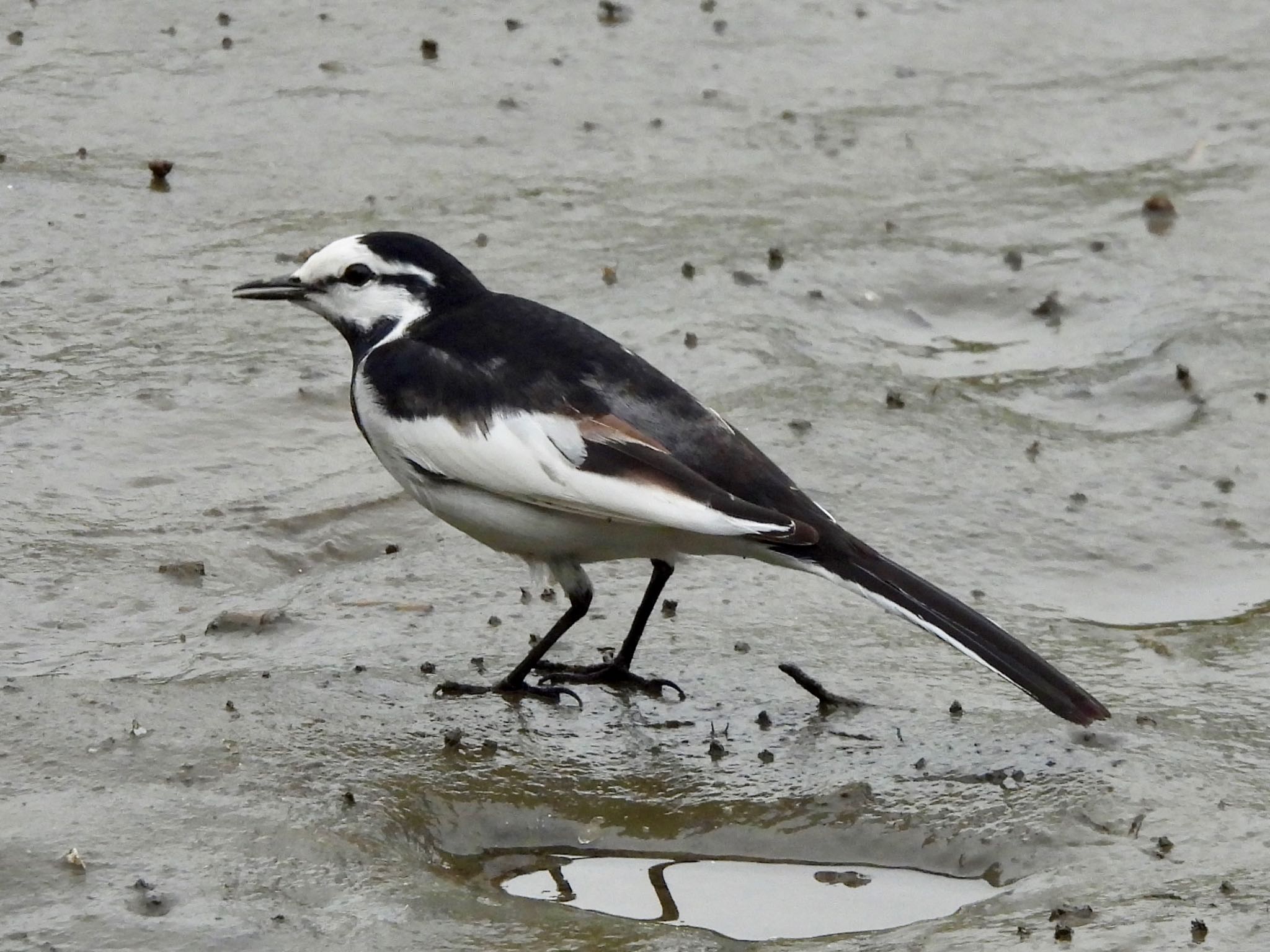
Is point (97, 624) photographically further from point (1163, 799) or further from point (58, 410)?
point (1163, 799)

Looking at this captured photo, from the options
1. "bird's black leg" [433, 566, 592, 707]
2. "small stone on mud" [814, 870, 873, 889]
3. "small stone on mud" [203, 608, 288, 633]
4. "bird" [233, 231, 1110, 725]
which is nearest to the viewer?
"small stone on mud" [814, 870, 873, 889]

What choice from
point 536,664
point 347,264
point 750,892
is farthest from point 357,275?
point 750,892

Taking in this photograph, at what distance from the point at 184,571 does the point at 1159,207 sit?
497 centimetres

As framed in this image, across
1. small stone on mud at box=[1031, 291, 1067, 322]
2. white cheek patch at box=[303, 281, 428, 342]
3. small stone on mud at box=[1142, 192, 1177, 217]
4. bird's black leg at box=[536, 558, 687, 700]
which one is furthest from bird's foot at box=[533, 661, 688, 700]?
small stone on mud at box=[1142, 192, 1177, 217]

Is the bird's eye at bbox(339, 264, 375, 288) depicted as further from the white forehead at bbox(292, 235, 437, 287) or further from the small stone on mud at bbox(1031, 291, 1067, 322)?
the small stone on mud at bbox(1031, 291, 1067, 322)

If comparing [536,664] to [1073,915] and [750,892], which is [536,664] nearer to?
[750,892]

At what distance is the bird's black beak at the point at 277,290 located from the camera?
5914mm

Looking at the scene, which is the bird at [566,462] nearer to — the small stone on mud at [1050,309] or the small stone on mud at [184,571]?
the small stone on mud at [184,571]

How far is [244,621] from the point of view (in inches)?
221

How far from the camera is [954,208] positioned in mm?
8797

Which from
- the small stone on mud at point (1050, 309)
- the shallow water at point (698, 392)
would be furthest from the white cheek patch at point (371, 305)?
the small stone on mud at point (1050, 309)

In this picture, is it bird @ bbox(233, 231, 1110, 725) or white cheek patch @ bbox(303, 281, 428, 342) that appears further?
white cheek patch @ bbox(303, 281, 428, 342)

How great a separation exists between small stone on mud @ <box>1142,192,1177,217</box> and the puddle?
16.2 ft

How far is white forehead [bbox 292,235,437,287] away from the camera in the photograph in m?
5.76
